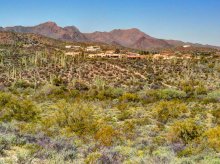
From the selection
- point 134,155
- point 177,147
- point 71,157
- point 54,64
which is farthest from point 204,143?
point 54,64

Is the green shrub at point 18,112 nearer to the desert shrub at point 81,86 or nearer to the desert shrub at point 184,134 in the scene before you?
the desert shrub at point 184,134

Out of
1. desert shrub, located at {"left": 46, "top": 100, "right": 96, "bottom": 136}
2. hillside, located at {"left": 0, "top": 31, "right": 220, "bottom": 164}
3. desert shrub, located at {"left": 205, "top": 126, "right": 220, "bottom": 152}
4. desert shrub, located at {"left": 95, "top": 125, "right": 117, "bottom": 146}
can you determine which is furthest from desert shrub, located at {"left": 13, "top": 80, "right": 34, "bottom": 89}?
desert shrub, located at {"left": 205, "top": 126, "right": 220, "bottom": 152}

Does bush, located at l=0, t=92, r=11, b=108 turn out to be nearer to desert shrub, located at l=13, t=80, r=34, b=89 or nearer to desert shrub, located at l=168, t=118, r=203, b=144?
desert shrub, located at l=168, t=118, r=203, b=144

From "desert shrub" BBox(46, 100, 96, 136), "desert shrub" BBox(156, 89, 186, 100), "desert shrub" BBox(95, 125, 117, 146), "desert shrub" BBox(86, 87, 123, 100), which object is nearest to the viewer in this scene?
"desert shrub" BBox(95, 125, 117, 146)

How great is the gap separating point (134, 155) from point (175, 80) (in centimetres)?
4695

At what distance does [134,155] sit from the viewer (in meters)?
11.6

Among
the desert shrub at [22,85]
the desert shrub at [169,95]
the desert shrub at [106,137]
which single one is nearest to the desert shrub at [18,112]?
the desert shrub at [106,137]

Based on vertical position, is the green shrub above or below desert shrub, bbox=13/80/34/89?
above

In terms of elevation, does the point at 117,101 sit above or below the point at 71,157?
below

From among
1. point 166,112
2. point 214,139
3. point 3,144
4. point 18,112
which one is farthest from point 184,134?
point 18,112

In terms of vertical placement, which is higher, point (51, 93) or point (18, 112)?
point (18, 112)

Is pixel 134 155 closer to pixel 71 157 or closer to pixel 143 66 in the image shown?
pixel 71 157

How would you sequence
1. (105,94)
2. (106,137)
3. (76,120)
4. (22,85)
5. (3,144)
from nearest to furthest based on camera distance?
(3,144), (106,137), (76,120), (105,94), (22,85)

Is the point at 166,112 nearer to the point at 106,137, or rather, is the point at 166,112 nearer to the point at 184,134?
the point at 184,134
